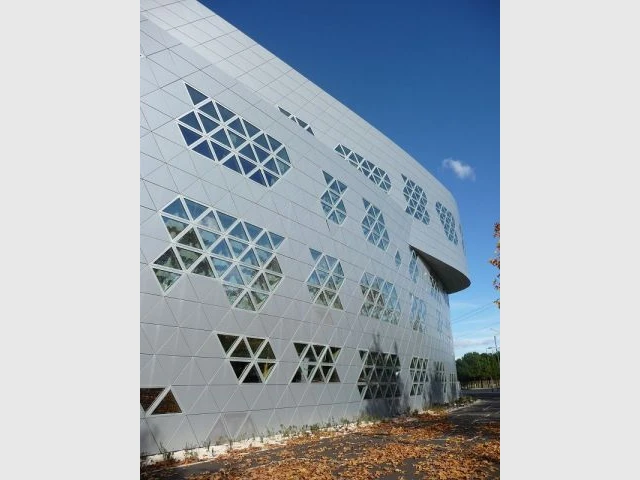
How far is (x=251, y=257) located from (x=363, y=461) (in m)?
7.82

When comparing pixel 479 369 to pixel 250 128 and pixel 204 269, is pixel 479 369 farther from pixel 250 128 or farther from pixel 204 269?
pixel 204 269

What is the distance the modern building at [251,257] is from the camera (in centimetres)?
1195

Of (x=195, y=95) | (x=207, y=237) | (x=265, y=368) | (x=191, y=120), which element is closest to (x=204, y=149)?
(x=191, y=120)

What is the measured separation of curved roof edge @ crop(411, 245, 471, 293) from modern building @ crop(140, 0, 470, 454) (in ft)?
17.0

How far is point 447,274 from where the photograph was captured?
3647cm

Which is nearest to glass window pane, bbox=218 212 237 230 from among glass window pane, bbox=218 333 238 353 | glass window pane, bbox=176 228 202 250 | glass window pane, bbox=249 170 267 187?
glass window pane, bbox=176 228 202 250

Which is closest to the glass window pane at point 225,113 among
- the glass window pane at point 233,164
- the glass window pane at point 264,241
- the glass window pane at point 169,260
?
the glass window pane at point 233,164

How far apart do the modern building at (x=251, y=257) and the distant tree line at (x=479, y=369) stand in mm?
55233

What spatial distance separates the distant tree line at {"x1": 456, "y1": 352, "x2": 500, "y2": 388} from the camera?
74.7m

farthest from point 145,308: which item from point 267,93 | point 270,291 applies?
point 267,93

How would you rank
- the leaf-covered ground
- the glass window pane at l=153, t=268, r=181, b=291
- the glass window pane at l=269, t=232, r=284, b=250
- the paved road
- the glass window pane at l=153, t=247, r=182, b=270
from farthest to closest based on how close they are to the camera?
the glass window pane at l=269, t=232, r=284, b=250
the glass window pane at l=153, t=247, r=182, b=270
the glass window pane at l=153, t=268, r=181, b=291
the paved road
the leaf-covered ground

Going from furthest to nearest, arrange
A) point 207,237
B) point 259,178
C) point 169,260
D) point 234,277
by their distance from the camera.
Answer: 1. point 259,178
2. point 234,277
3. point 207,237
4. point 169,260

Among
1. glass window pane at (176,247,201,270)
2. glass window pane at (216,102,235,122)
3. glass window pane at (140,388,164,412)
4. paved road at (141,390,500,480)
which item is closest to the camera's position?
paved road at (141,390,500,480)

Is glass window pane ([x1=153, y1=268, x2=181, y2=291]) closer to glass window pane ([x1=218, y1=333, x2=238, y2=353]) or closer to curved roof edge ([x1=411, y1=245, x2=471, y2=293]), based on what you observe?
glass window pane ([x1=218, y1=333, x2=238, y2=353])
